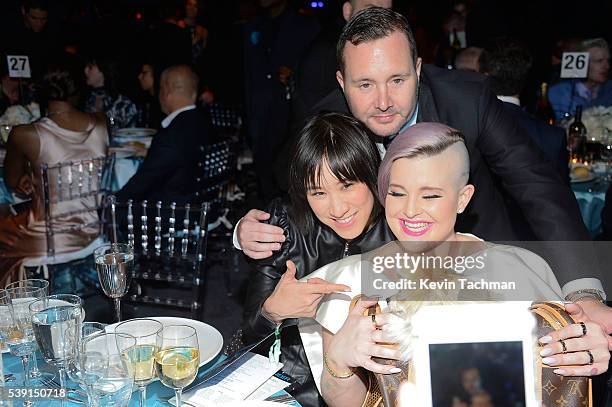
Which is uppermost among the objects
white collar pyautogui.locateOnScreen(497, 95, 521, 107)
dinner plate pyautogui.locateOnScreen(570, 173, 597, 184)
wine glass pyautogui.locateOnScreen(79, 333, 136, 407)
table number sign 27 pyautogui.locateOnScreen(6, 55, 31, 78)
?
table number sign 27 pyautogui.locateOnScreen(6, 55, 31, 78)

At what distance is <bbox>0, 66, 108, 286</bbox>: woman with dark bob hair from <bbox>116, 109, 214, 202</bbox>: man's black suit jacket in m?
0.32

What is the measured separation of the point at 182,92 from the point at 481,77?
2.14m

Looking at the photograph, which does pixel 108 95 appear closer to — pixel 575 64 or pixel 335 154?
pixel 575 64

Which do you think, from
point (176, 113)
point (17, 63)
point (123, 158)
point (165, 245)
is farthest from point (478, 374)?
point (17, 63)

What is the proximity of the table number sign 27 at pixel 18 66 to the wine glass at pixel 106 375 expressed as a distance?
13.7 ft

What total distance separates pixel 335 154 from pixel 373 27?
0.38 metres

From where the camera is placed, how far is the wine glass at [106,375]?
1371mm

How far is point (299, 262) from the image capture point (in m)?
2.05

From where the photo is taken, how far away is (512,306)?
1.36m

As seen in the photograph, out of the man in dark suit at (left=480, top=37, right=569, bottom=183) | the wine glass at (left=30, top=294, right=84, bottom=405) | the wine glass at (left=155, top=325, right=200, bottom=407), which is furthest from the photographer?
the man in dark suit at (left=480, top=37, right=569, bottom=183)

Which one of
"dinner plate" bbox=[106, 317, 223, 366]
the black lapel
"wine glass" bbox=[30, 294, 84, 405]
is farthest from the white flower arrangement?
"wine glass" bbox=[30, 294, 84, 405]

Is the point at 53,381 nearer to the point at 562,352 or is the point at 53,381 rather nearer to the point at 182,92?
the point at 562,352

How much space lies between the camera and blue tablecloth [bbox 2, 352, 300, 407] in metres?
1.56

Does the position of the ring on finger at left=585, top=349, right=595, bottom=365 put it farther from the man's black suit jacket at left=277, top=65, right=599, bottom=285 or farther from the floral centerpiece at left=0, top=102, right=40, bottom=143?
the floral centerpiece at left=0, top=102, right=40, bottom=143
